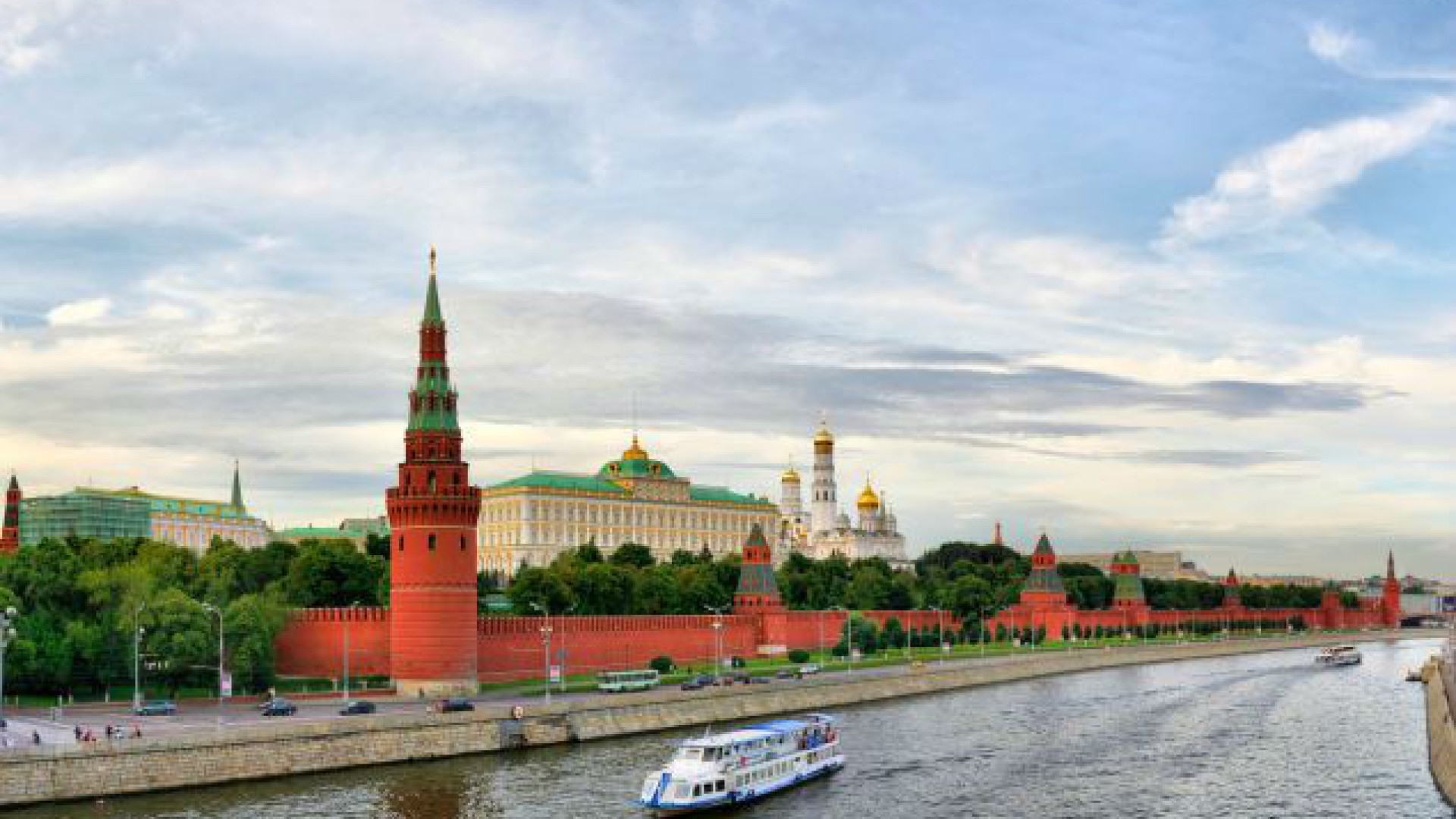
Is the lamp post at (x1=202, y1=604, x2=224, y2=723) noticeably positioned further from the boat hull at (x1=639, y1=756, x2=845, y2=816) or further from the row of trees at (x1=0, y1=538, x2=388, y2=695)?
the boat hull at (x1=639, y1=756, x2=845, y2=816)

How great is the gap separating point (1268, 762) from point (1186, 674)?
58.0 meters

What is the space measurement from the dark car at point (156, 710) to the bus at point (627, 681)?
23.1m

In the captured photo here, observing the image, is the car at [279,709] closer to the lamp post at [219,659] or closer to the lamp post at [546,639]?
the lamp post at [219,659]

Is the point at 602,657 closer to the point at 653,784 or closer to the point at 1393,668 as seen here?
the point at 653,784

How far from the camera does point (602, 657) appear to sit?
319ft

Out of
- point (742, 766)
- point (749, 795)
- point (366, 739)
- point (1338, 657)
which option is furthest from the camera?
point (1338, 657)

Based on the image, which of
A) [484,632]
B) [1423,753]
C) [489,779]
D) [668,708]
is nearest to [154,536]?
[484,632]

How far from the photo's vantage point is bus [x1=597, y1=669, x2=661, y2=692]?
271ft

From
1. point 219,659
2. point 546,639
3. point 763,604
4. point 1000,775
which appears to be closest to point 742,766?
point 1000,775

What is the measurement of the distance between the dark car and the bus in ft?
76.0

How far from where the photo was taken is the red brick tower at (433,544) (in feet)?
263

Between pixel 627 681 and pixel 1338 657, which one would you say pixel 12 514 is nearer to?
pixel 627 681

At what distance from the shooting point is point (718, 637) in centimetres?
10444

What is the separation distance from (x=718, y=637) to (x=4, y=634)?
1943 inches
